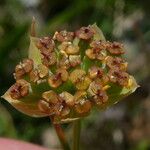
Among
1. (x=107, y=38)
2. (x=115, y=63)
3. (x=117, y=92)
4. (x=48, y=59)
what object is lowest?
(x=107, y=38)

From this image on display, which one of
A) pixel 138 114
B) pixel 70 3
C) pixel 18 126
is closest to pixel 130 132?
pixel 138 114

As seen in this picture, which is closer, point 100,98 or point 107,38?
point 100,98

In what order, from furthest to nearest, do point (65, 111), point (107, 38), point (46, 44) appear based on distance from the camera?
1. point (107, 38)
2. point (46, 44)
3. point (65, 111)

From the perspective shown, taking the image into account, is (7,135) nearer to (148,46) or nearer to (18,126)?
(18,126)

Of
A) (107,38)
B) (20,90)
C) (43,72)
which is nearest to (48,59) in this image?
(43,72)

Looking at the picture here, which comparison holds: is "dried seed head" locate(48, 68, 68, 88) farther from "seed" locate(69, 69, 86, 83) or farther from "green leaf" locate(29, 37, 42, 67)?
"green leaf" locate(29, 37, 42, 67)

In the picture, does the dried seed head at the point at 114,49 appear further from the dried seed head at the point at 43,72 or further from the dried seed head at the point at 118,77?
the dried seed head at the point at 43,72

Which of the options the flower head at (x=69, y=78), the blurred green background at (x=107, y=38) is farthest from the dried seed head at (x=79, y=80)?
the blurred green background at (x=107, y=38)

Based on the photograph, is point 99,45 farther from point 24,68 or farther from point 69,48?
point 24,68
